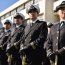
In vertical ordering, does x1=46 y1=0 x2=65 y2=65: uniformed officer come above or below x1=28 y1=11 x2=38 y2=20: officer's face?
below

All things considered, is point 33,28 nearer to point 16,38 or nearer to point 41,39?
point 41,39

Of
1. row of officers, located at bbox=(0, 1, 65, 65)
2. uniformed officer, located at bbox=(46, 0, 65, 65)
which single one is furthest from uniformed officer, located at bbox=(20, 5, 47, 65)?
uniformed officer, located at bbox=(46, 0, 65, 65)

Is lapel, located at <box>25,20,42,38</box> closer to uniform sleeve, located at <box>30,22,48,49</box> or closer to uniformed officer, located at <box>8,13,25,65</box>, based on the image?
uniform sleeve, located at <box>30,22,48,49</box>

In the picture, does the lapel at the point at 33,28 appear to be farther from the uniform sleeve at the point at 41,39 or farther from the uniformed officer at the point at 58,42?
the uniformed officer at the point at 58,42

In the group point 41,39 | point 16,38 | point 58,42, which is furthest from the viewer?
point 16,38

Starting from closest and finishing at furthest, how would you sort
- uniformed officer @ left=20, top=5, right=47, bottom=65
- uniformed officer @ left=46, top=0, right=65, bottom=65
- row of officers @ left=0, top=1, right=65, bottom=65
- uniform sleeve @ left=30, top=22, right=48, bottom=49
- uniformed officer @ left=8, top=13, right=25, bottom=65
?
uniformed officer @ left=46, top=0, right=65, bottom=65 → row of officers @ left=0, top=1, right=65, bottom=65 → uniform sleeve @ left=30, top=22, right=48, bottom=49 → uniformed officer @ left=20, top=5, right=47, bottom=65 → uniformed officer @ left=8, top=13, right=25, bottom=65

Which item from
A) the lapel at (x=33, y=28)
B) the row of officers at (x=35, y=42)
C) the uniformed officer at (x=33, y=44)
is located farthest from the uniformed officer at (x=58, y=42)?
the lapel at (x=33, y=28)

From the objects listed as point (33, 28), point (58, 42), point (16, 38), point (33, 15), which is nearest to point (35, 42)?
point (33, 28)

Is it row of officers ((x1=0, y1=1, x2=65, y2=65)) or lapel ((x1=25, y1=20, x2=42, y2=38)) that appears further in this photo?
lapel ((x1=25, y1=20, x2=42, y2=38))

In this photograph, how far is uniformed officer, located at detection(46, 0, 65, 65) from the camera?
16.6 feet

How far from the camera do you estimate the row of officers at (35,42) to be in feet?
17.2

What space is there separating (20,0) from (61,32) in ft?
94.2

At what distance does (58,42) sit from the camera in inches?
207

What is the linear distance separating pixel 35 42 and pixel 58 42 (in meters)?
0.82
